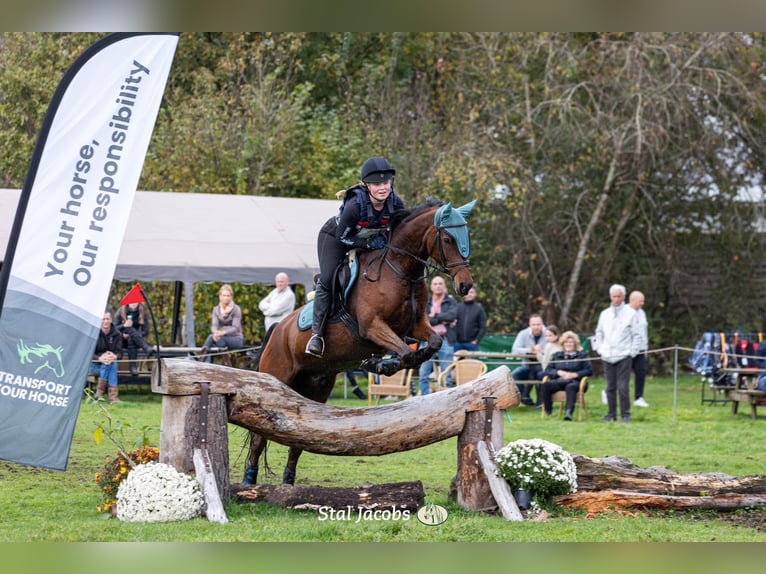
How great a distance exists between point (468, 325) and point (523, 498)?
8.11 metres

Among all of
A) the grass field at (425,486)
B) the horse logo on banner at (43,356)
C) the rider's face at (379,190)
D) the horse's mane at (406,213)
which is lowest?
the grass field at (425,486)

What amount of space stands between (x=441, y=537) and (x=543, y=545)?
0.66 meters

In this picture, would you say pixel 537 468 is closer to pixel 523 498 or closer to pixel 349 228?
pixel 523 498

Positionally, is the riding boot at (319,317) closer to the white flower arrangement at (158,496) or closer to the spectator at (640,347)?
the white flower arrangement at (158,496)

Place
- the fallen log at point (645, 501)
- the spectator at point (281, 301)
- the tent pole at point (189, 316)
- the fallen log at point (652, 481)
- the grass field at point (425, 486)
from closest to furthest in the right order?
the grass field at point (425, 486) → the fallen log at point (645, 501) → the fallen log at point (652, 481) → the spectator at point (281, 301) → the tent pole at point (189, 316)

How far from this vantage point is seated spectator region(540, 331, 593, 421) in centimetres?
1444

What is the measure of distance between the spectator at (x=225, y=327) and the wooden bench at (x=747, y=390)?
23.3ft

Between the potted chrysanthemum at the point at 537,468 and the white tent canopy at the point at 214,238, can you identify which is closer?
the potted chrysanthemum at the point at 537,468

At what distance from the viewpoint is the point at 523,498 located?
25.7 feet

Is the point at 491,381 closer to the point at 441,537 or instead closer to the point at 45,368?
the point at 441,537

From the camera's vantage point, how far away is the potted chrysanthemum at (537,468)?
25.5 ft

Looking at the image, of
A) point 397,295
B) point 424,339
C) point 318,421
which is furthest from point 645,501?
point 318,421

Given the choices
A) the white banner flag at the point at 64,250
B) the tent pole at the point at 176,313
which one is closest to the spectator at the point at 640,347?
the tent pole at the point at 176,313

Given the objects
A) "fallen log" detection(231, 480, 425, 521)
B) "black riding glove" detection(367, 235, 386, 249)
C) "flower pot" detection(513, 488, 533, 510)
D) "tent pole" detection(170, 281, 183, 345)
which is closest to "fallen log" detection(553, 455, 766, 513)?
"flower pot" detection(513, 488, 533, 510)
